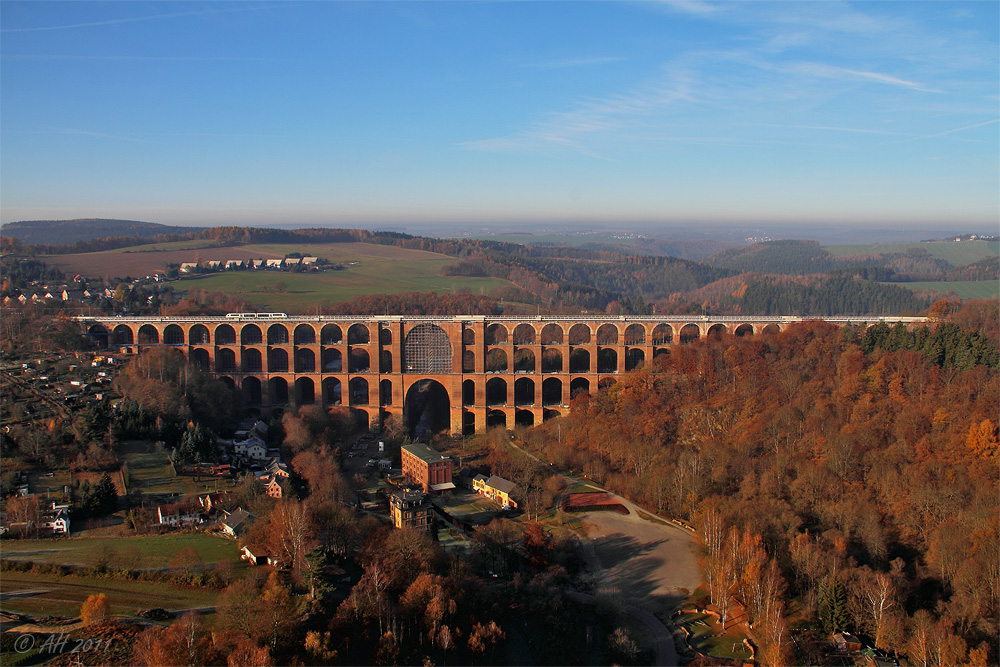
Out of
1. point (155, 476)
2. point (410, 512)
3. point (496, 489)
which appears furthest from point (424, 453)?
point (155, 476)

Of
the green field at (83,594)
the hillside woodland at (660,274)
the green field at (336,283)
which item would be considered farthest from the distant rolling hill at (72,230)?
the green field at (83,594)

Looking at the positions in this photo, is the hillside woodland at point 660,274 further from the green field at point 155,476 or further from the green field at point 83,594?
the green field at point 83,594

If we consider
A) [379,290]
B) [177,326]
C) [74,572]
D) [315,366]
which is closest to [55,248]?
[379,290]

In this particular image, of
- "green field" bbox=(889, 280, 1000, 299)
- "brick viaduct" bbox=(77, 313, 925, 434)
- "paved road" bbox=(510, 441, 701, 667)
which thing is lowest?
"paved road" bbox=(510, 441, 701, 667)

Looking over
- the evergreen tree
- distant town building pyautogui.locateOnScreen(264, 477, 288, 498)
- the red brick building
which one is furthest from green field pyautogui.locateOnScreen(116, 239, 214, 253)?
the evergreen tree

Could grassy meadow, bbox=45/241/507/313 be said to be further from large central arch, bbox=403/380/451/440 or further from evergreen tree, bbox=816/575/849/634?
evergreen tree, bbox=816/575/849/634

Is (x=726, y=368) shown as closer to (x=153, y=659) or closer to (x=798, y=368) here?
(x=798, y=368)
